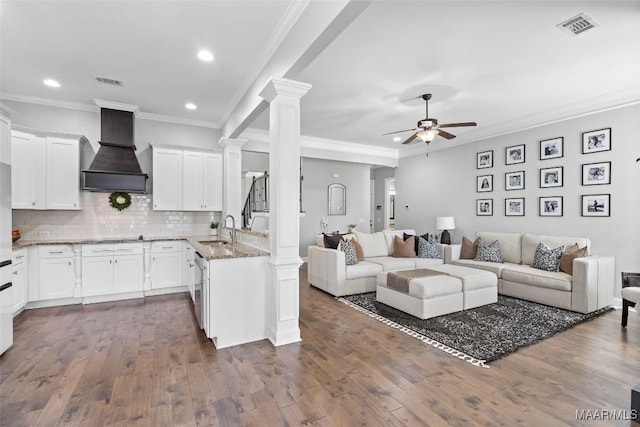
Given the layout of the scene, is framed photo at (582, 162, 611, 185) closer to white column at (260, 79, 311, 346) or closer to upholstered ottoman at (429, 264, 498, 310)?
upholstered ottoman at (429, 264, 498, 310)

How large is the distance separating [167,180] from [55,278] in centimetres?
199

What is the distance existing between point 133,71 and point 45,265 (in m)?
2.83

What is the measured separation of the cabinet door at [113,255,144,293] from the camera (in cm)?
443

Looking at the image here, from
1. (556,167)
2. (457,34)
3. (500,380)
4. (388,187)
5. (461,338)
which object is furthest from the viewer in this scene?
(388,187)

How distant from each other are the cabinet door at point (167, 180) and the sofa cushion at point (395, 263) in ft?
11.4

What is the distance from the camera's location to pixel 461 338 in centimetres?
308

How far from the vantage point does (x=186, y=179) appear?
5156 mm

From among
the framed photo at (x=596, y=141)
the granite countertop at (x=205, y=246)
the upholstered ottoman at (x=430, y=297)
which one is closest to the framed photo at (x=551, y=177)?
the framed photo at (x=596, y=141)

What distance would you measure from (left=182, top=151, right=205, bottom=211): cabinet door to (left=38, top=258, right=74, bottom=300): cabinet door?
1740 millimetres

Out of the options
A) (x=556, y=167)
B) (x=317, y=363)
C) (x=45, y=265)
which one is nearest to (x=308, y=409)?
(x=317, y=363)

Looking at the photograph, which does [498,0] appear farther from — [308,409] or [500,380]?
[308,409]

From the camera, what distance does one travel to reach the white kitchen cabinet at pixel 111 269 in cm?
426

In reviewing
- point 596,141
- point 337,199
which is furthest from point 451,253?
point 337,199

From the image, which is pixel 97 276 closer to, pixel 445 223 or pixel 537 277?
pixel 445 223
